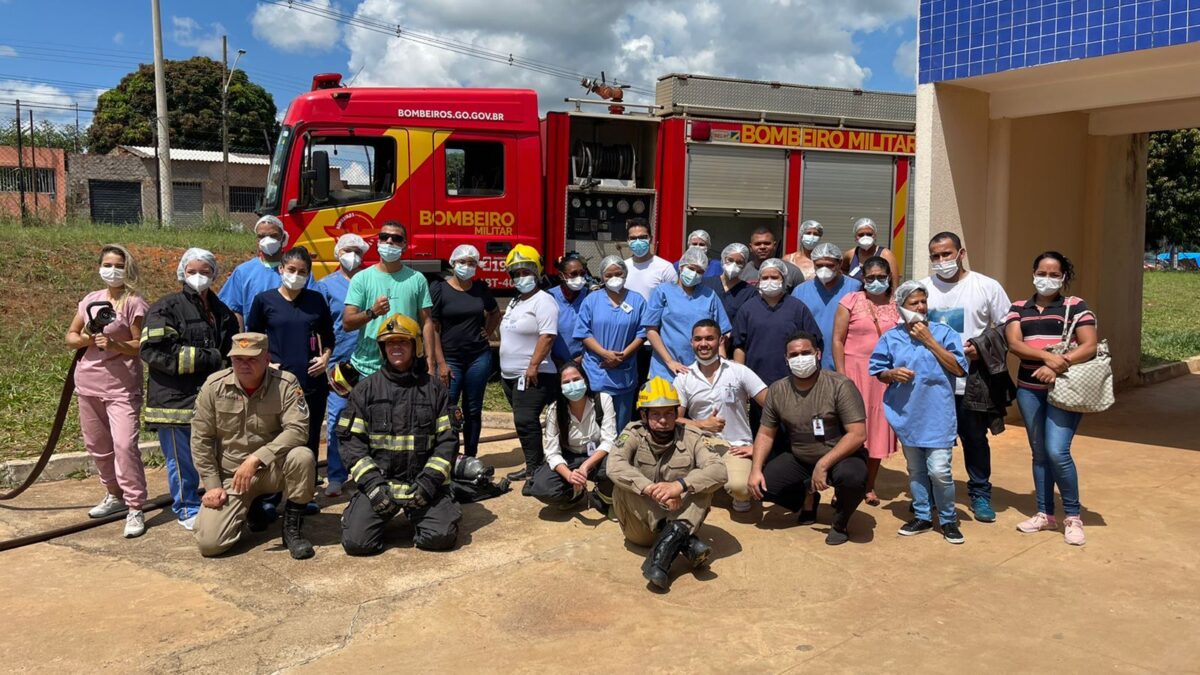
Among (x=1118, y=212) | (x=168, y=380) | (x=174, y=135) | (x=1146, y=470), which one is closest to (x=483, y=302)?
(x=168, y=380)

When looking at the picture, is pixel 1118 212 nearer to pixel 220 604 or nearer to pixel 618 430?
pixel 618 430

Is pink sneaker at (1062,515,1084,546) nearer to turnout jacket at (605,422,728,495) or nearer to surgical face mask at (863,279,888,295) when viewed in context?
surgical face mask at (863,279,888,295)

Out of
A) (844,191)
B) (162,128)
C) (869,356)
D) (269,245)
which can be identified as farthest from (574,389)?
(162,128)

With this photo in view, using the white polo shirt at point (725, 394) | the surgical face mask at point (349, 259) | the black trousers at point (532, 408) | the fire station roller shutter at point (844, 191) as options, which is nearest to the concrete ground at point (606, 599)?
the black trousers at point (532, 408)

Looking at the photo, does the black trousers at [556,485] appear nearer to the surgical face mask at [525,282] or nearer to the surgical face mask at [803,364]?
the surgical face mask at [525,282]

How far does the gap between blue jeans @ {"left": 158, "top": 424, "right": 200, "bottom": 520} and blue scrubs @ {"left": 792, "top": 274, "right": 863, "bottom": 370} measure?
392cm

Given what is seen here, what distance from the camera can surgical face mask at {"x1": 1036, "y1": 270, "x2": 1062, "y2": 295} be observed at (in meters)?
5.28

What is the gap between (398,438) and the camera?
522 centimetres

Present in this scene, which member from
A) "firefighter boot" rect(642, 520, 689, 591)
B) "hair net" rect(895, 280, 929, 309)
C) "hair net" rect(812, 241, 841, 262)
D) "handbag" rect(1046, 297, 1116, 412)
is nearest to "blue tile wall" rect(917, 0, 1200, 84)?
"hair net" rect(812, 241, 841, 262)

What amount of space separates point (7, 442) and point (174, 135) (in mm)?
38036

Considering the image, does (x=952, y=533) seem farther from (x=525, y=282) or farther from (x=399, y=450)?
(x=399, y=450)

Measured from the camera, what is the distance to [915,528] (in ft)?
17.8

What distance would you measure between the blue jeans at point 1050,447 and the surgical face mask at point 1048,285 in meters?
0.58

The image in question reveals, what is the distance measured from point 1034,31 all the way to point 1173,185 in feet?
98.8
